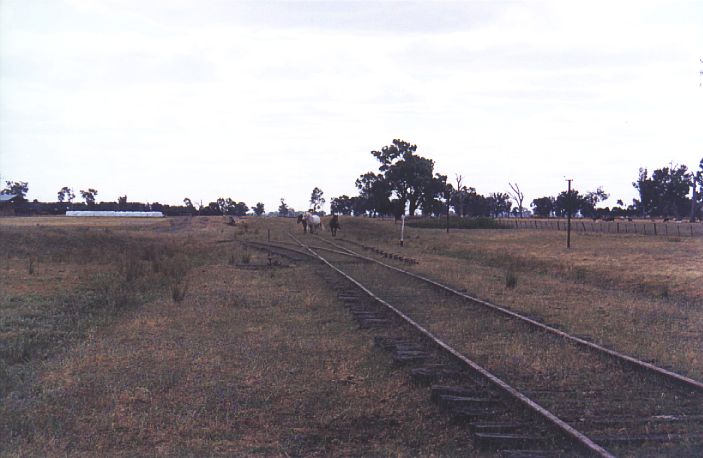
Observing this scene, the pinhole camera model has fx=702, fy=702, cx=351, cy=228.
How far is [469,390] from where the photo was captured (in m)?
7.54

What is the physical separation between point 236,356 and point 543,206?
18127 cm

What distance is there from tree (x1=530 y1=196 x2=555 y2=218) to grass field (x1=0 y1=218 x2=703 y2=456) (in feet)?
527

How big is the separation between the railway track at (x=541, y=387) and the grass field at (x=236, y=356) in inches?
18.8

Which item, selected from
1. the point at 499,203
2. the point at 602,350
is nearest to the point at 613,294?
the point at 602,350

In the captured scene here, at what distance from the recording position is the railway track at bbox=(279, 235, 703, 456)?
19.8 feet

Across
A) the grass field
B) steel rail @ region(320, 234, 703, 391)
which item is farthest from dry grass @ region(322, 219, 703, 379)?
steel rail @ region(320, 234, 703, 391)

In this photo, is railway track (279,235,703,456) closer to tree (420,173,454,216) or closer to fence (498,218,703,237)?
fence (498,218,703,237)

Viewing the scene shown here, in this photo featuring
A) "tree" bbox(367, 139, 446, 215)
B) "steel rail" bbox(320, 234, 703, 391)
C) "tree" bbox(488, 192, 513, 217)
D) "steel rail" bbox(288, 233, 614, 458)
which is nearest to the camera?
"steel rail" bbox(288, 233, 614, 458)

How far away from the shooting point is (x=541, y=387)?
7863 millimetres

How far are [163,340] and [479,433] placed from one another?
6291 millimetres

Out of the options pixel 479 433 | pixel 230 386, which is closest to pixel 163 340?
pixel 230 386

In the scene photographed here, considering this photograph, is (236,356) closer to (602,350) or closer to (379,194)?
(602,350)

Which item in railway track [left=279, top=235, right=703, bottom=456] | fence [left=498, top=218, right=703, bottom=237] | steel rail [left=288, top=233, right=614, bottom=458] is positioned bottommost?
railway track [left=279, top=235, right=703, bottom=456]

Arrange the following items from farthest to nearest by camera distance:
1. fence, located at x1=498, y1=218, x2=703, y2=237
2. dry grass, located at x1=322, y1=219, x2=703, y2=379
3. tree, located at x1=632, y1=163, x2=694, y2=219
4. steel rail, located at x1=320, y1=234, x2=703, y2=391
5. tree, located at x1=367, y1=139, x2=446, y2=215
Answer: tree, located at x1=632, y1=163, x2=694, y2=219 < tree, located at x1=367, y1=139, x2=446, y2=215 < fence, located at x1=498, y1=218, x2=703, y2=237 < dry grass, located at x1=322, y1=219, x2=703, y2=379 < steel rail, located at x1=320, y1=234, x2=703, y2=391
